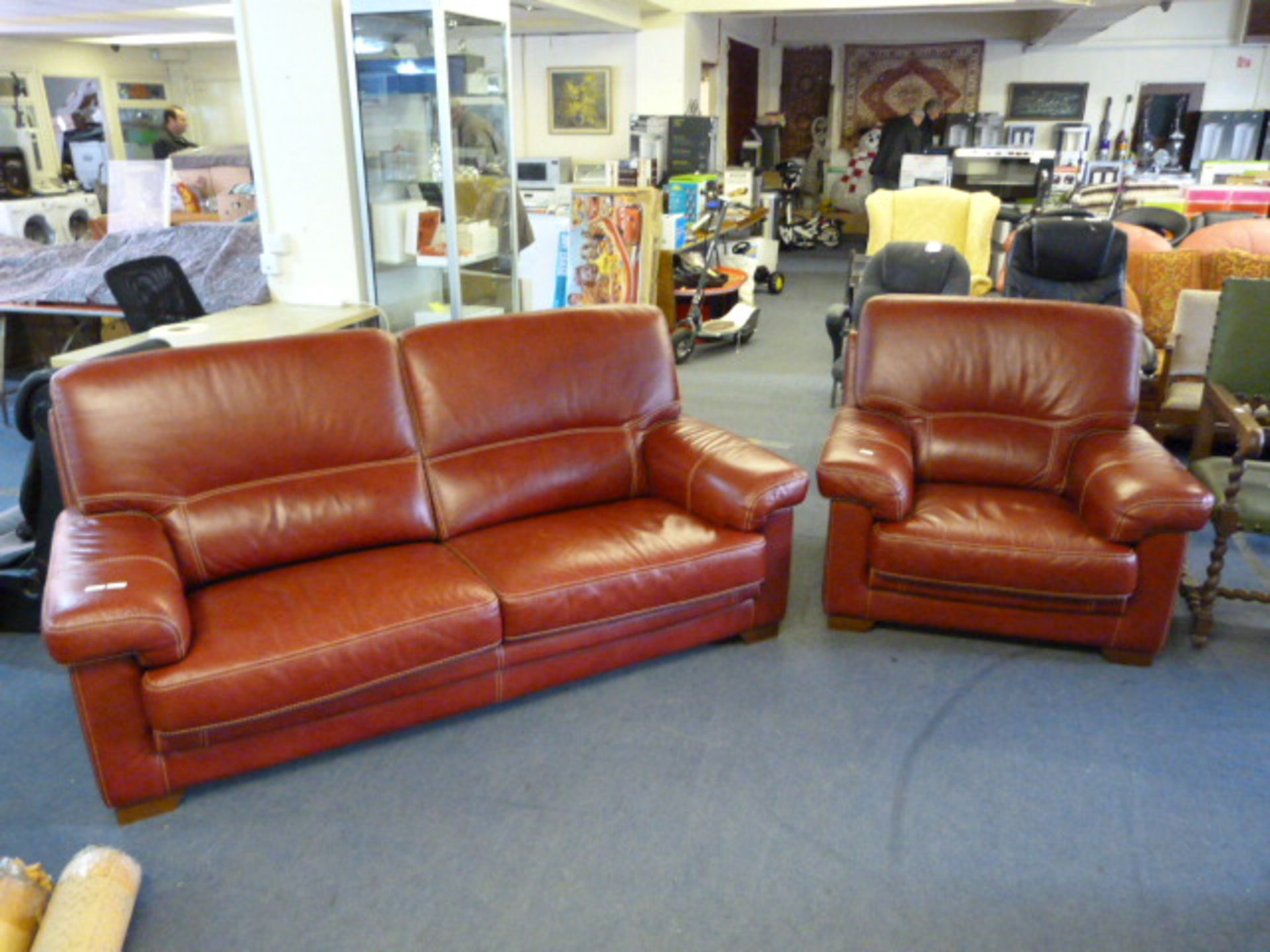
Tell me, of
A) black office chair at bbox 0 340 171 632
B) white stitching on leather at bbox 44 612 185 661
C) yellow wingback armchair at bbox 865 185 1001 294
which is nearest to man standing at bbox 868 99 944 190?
yellow wingback armchair at bbox 865 185 1001 294

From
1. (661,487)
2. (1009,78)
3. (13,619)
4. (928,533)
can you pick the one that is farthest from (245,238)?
(1009,78)

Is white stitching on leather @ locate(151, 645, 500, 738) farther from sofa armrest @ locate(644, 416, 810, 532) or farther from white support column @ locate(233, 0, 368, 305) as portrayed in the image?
white support column @ locate(233, 0, 368, 305)

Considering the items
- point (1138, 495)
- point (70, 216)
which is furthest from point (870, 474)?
point (70, 216)

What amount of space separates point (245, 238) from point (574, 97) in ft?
14.6

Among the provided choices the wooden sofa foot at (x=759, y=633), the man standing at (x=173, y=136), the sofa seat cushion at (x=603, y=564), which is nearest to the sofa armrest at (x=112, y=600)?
the sofa seat cushion at (x=603, y=564)

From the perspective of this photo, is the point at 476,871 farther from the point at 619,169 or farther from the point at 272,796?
the point at 619,169

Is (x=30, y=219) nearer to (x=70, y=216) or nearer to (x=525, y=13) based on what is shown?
(x=70, y=216)

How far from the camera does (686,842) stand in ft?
6.88

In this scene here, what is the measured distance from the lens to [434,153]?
14.0 feet

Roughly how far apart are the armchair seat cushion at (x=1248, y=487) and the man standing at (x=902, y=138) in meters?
8.02

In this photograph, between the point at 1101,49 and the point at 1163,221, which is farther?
the point at 1101,49

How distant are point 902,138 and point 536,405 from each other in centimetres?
894

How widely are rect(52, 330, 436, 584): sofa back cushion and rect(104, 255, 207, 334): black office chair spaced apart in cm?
207

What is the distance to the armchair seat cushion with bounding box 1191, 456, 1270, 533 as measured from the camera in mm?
2736
